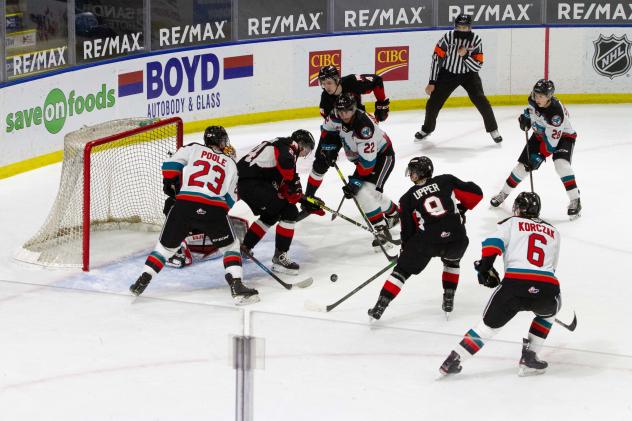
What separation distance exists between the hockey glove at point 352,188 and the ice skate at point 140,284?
1384 millimetres

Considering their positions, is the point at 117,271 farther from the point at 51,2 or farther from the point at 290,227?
the point at 51,2

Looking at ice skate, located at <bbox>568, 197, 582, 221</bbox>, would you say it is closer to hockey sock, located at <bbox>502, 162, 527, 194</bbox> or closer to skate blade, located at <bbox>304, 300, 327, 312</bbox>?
hockey sock, located at <bbox>502, 162, 527, 194</bbox>

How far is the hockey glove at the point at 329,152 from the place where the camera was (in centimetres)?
745

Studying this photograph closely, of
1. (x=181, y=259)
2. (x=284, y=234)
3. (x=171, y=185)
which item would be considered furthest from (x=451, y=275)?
(x=181, y=259)

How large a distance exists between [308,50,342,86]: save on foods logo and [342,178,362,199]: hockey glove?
3.61 meters

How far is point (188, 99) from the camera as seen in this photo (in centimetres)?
991

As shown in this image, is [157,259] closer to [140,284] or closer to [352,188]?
[140,284]

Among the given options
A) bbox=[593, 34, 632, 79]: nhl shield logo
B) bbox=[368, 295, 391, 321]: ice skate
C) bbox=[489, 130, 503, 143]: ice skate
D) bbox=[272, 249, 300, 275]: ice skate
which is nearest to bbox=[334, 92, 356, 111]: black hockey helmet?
bbox=[272, 249, 300, 275]: ice skate

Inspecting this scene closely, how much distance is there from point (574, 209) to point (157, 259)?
2850 millimetres

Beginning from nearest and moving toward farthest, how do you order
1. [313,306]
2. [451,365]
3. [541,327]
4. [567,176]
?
[451,365] → [541,327] → [313,306] → [567,176]

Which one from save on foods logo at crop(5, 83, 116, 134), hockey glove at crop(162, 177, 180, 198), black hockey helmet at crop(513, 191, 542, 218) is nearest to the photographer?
black hockey helmet at crop(513, 191, 542, 218)

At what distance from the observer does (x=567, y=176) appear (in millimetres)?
7711

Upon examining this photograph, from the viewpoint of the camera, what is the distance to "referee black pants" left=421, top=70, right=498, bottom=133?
9711mm

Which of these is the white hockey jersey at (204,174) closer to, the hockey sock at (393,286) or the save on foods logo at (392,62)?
the hockey sock at (393,286)
